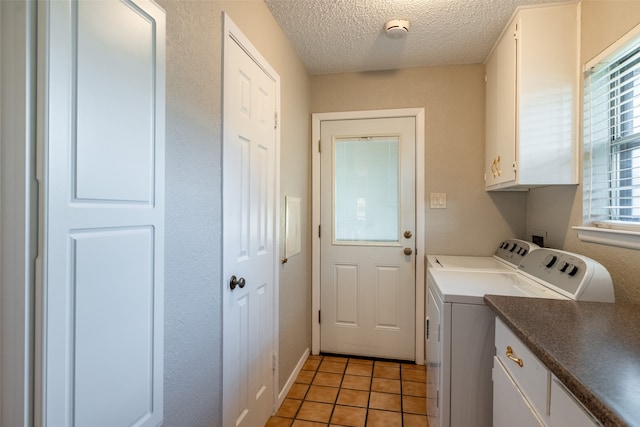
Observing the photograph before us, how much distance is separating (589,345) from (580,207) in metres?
1.16

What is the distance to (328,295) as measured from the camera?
2.76 m

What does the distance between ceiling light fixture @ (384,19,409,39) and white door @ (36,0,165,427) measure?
1491 millimetres

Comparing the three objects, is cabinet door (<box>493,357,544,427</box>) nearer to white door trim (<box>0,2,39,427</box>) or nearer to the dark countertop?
the dark countertop

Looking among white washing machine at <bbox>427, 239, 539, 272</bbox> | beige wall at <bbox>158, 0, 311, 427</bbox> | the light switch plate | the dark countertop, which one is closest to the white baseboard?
beige wall at <bbox>158, 0, 311, 427</bbox>

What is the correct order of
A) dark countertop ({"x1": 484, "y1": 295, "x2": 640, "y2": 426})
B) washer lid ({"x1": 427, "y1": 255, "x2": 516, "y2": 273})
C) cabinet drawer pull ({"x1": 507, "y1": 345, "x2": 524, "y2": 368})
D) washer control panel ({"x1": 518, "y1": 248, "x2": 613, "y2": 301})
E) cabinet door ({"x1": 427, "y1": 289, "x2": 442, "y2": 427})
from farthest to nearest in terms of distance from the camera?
washer lid ({"x1": 427, "y1": 255, "x2": 516, "y2": 273}) < cabinet door ({"x1": 427, "y1": 289, "x2": 442, "y2": 427}) < washer control panel ({"x1": 518, "y1": 248, "x2": 613, "y2": 301}) < cabinet drawer pull ({"x1": 507, "y1": 345, "x2": 524, "y2": 368}) < dark countertop ({"x1": 484, "y1": 295, "x2": 640, "y2": 426})

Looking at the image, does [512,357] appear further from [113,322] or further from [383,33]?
[383,33]

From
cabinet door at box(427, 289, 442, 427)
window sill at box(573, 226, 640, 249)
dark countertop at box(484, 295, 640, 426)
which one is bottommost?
cabinet door at box(427, 289, 442, 427)

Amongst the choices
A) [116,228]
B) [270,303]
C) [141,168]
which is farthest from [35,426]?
[270,303]

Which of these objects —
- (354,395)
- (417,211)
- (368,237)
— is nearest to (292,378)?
(354,395)

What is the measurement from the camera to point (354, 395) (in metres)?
2.15

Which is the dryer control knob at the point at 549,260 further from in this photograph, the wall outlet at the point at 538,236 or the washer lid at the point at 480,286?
the wall outlet at the point at 538,236

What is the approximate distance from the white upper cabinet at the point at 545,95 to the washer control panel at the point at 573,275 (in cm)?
45

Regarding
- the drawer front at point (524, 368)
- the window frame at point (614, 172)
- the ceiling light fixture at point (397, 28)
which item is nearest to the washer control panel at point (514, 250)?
the window frame at point (614, 172)

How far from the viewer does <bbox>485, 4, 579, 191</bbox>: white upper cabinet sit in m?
1.74
